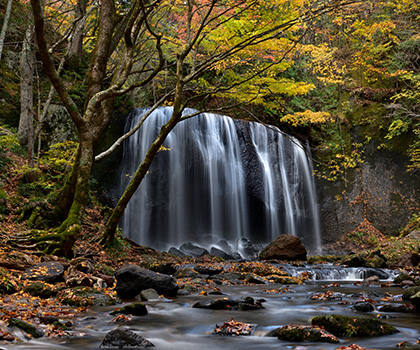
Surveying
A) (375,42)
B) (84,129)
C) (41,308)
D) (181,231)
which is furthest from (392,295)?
(375,42)

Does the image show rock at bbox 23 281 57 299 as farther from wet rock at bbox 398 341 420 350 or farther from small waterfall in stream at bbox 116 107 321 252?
small waterfall in stream at bbox 116 107 321 252

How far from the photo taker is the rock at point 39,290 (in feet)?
15.1

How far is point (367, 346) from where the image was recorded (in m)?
3.14

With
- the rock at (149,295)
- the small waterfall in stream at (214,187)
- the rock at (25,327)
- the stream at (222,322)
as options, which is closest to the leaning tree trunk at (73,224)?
the rock at (149,295)

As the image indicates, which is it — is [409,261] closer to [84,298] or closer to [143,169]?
[143,169]

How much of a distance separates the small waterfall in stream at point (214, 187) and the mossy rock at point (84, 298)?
1049 centimetres

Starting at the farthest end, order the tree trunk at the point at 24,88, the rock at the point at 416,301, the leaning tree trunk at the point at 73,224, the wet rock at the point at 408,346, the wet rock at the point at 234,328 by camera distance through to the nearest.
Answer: the tree trunk at the point at 24,88
the leaning tree trunk at the point at 73,224
the rock at the point at 416,301
the wet rock at the point at 234,328
the wet rock at the point at 408,346

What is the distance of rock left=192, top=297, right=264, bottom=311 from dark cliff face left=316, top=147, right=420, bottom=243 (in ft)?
46.0

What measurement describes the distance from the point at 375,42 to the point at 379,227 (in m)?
10.8

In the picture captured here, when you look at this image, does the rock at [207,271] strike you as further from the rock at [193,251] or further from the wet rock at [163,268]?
the rock at [193,251]

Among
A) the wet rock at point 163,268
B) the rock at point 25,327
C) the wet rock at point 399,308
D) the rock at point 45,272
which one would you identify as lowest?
the wet rock at point 399,308

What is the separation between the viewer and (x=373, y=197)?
1758 cm

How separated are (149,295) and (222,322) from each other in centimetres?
178

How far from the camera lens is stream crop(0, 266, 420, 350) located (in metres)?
3.19
